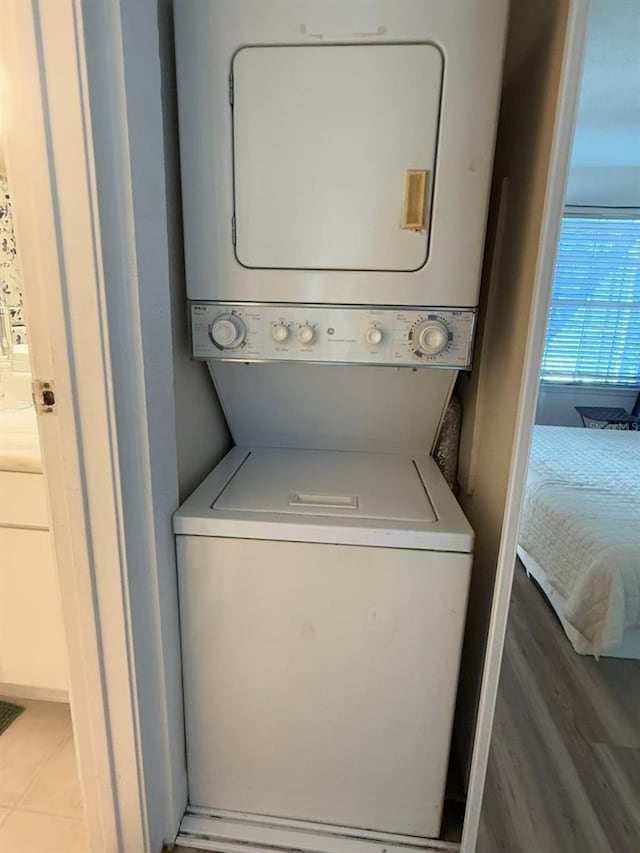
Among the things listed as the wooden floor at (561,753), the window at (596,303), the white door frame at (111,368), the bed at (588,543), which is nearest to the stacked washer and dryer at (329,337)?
the white door frame at (111,368)

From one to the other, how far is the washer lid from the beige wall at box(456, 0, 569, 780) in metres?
0.17

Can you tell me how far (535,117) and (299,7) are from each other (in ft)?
1.69

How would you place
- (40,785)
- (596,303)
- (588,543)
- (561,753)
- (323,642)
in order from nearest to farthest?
(323,642) < (40,785) < (561,753) < (588,543) < (596,303)

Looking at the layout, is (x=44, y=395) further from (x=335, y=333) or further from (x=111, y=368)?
(x=335, y=333)

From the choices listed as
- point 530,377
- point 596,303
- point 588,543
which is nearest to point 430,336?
point 530,377

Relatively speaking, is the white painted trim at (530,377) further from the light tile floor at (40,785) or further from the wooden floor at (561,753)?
the light tile floor at (40,785)

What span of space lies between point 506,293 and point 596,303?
3.96 metres

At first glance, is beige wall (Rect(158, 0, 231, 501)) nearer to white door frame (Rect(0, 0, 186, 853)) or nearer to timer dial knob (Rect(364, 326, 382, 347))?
white door frame (Rect(0, 0, 186, 853))

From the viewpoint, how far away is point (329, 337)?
3.74 feet

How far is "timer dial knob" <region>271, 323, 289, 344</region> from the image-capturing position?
1.13 metres

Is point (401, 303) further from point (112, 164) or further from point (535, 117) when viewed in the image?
point (112, 164)

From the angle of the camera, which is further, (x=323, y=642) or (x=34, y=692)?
(x=34, y=692)

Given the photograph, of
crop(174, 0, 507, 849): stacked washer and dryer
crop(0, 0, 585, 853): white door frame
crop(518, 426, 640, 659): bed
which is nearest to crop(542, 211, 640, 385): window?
crop(518, 426, 640, 659): bed

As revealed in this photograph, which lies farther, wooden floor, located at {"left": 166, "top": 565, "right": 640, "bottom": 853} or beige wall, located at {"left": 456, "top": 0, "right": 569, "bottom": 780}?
wooden floor, located at {"left": 166, "top": 565, "right": 640, "bottom": 853}
